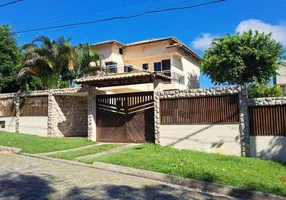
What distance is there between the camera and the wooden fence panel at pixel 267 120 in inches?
372

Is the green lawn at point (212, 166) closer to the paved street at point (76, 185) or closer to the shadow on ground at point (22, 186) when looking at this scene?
the paved street at point (76, 185)

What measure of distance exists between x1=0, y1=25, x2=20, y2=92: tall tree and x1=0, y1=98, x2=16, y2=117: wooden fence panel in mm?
2215

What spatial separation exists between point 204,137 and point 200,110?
3.59 ft

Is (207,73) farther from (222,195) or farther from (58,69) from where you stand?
(222,195)

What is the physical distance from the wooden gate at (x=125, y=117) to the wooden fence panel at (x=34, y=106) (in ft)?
12.7

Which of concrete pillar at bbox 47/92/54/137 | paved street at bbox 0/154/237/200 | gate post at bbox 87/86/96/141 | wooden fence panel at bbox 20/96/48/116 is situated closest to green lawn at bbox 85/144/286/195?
paved street at bbox 0/154/237/200

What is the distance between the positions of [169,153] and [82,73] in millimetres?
9287

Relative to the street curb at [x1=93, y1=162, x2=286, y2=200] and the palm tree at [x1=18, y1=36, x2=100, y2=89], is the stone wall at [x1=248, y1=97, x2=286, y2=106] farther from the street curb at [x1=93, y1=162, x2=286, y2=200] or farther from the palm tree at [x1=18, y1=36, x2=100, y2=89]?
the palm tree at [x1=18, y1=36, x2=100, y2=89]

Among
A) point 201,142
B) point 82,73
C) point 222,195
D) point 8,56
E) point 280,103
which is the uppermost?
point 8,56

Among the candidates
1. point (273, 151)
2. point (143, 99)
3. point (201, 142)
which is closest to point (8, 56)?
point (143, 99)

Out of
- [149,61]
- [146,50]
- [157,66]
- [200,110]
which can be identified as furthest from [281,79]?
[200,110]

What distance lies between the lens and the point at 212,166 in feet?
26.7

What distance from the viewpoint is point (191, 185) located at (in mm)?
6762

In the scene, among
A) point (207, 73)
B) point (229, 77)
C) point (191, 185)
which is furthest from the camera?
point (207, 73)
